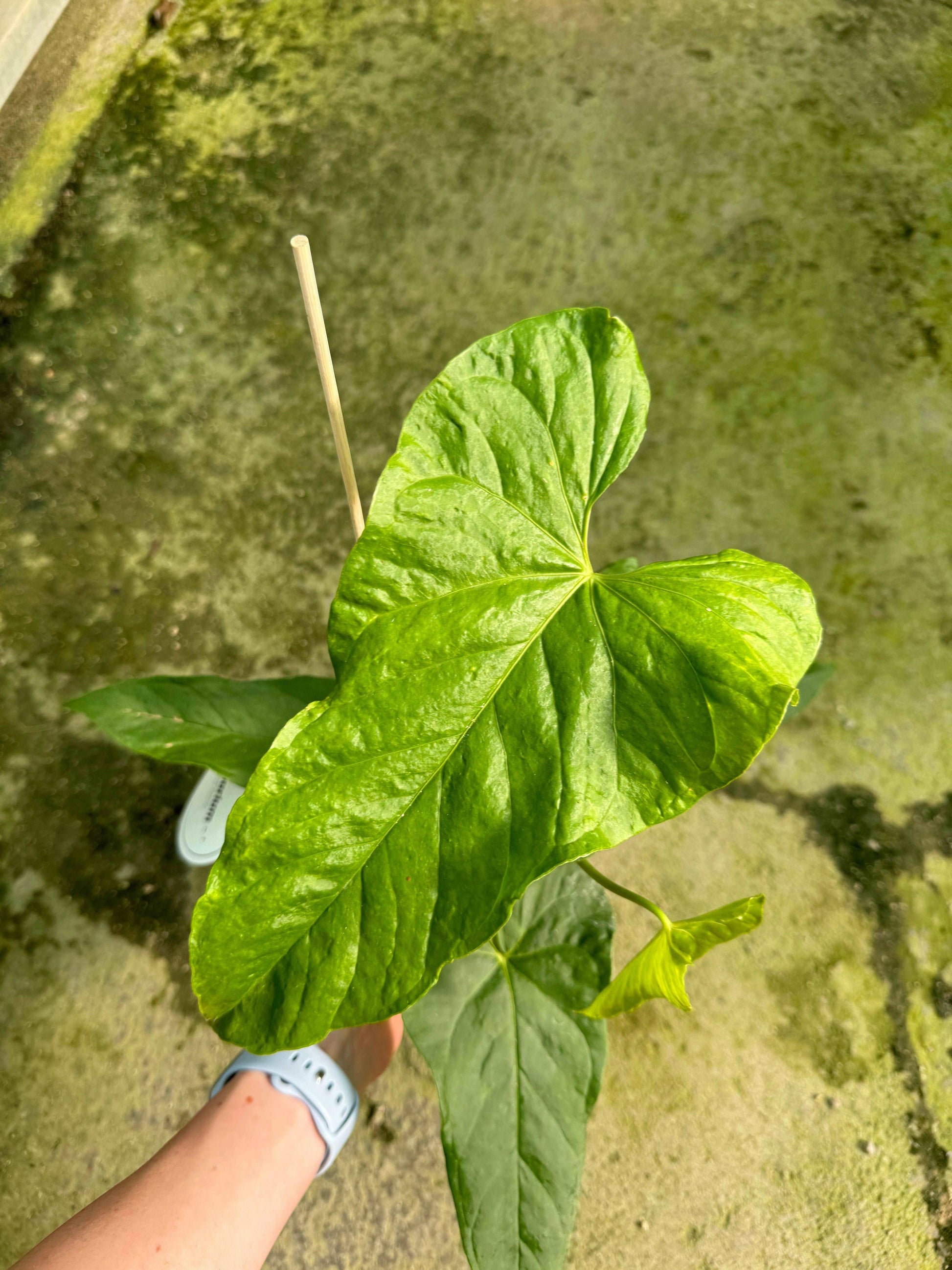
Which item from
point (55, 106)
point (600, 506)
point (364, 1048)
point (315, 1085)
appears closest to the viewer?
point (315, 1085)

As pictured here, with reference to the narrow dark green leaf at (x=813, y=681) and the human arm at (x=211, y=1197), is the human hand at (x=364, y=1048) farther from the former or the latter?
the narrow dark green leaf at (x=813, y=681)

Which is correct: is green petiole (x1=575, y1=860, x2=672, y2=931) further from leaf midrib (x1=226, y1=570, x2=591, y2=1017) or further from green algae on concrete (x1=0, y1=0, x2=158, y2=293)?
green algae on concrete (x1=0, y1=0, x2=158, y2=293)

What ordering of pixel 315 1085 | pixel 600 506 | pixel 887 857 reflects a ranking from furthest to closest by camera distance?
pixel 600 506 < pixel 887 857 < pixel 315 1085

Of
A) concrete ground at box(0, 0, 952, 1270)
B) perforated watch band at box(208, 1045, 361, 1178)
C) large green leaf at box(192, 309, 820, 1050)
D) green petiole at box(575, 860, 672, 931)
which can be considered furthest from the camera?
concrete ground at box(0, 0, 952, 1270)

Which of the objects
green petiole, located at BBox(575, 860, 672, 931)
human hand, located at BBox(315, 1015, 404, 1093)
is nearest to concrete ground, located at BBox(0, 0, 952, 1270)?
human hand, located at BBox(315, 1015, 404, 1093)

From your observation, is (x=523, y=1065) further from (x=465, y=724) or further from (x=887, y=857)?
(x=887, y=857)

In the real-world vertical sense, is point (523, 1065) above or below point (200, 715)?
below

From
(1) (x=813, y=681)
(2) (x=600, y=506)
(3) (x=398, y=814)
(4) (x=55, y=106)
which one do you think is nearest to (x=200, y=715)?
(3) (x=398, y=814)
